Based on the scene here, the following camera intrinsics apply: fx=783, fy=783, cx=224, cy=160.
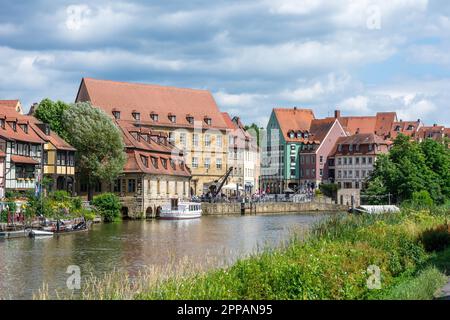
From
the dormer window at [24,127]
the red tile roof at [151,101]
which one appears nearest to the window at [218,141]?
the red tile roof at [151,101]

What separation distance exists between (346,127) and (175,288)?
120099 mm

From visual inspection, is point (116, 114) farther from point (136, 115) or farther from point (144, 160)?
point (144, 160)

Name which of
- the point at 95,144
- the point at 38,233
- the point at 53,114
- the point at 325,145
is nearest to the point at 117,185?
the point at 95,144

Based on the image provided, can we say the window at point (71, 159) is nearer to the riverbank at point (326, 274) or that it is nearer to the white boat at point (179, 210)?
the white boat at point (179, 210)

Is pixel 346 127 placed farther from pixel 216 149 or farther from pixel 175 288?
pixel 175 288

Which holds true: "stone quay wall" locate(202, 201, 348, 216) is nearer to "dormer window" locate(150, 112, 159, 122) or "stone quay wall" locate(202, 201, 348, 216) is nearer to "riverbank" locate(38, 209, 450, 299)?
"dormer window" locate(150, 112, 159, 122)

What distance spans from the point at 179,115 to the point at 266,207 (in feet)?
58.1

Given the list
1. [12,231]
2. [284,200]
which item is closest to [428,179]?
[284,200]

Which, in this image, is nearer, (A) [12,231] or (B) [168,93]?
(A) [12,231]

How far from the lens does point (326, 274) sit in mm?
21891

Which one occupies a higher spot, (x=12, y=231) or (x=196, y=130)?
(x=196, y=130)

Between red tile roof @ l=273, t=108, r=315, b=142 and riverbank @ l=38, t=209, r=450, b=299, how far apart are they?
100377mm

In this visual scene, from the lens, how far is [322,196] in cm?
10762
